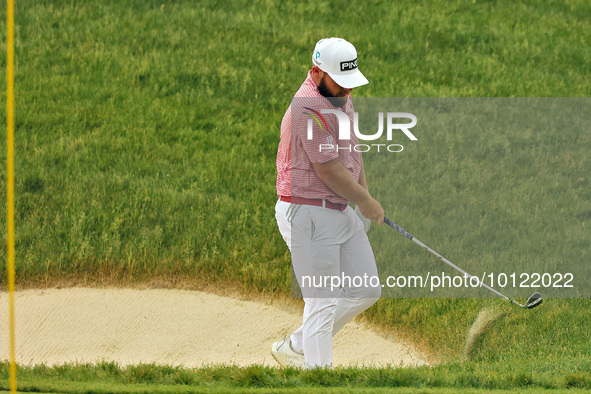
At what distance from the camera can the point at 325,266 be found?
6410 mm

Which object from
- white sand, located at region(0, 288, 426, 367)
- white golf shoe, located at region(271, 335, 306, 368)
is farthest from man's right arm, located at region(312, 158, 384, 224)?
white sand, located at region(0, 288, 426, 367)

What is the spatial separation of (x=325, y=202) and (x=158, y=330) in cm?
291

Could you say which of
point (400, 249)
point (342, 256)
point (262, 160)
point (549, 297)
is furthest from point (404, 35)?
point (342, 256)

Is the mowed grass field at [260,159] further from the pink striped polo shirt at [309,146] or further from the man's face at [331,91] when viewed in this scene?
the man's face at [331,91]

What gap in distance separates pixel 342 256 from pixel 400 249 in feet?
10.6

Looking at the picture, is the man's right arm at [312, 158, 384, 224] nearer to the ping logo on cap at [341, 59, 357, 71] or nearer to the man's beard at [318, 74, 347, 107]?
the man's beard at [318, 74, 347, 107]

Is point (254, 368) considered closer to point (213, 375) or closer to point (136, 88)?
point (213, 375)

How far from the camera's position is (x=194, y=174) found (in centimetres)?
1099

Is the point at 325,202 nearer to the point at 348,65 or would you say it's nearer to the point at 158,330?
the point at 348,65

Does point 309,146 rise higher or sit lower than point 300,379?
higher

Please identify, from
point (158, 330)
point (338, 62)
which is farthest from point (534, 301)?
point (158, 330)

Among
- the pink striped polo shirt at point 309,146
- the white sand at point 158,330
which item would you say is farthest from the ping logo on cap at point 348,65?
the white sand at point 158,330

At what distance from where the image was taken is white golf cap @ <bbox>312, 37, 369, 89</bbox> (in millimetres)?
6168

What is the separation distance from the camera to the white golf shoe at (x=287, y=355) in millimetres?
6926
